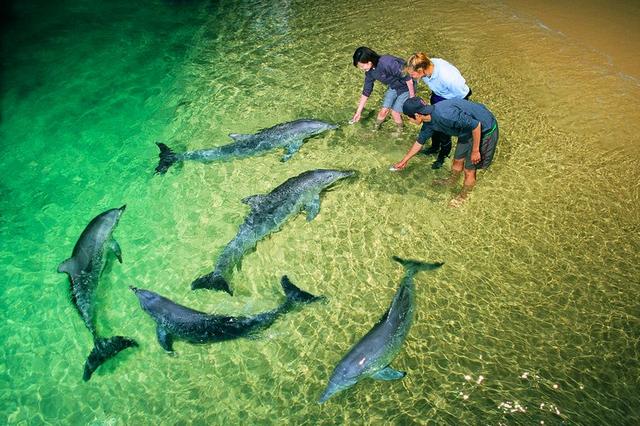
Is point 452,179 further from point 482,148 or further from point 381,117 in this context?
point 381,117

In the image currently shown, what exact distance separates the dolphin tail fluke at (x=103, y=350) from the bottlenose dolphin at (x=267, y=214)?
125cm

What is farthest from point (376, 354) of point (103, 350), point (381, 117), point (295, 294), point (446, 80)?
point (381, 117)

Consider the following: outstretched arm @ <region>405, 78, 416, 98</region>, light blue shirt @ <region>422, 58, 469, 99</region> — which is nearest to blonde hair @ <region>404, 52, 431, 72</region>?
light blue shirt @ <region>422, 58, 469, 99</region>

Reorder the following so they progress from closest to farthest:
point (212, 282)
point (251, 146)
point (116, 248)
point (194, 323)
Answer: point (194, 323)
point (212, 282)
point (116, 248)
point (251, 146)

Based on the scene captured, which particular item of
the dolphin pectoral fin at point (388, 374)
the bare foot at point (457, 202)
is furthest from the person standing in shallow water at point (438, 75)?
the dolphin pectoral fin at point (388, 374)

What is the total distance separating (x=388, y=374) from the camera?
4.79 metres

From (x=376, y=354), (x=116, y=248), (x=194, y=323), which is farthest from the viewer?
(x=116, y=248)

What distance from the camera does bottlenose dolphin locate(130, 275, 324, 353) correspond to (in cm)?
525

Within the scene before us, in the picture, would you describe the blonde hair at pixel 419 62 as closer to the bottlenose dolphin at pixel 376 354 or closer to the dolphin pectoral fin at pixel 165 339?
the bottlenose dolphin at pixel 376 354

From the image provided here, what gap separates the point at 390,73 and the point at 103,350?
686 cm

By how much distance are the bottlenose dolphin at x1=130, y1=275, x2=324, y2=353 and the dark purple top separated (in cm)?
483

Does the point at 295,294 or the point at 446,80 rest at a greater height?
the point at 446,80

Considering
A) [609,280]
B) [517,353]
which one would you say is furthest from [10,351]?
[609,280]

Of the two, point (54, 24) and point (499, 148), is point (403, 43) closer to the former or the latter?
point (499, 148)
